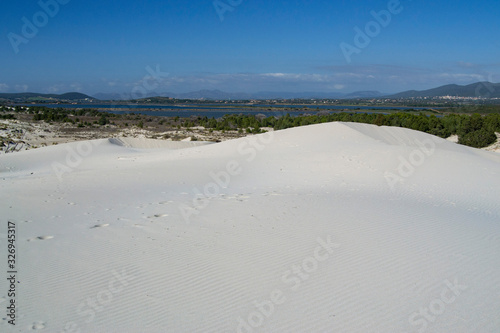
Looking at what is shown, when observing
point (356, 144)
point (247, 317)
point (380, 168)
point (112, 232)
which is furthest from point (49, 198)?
point (356, 144)

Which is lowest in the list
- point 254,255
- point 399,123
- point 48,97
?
point 399,123

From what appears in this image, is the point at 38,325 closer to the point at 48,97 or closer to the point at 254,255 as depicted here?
the point at 254,255

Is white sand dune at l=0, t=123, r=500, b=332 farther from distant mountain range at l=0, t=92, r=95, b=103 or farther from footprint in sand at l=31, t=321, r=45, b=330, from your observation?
distant mountain range at l=0, t=92, r=95, b=103

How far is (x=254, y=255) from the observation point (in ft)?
17.8

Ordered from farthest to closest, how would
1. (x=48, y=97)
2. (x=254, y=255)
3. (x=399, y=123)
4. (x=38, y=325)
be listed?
(x=48, y=97) < (x=399, y=123) < (x=254, y=255) < (x=38, y=325)

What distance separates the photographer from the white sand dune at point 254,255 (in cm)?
389

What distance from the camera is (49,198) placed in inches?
353

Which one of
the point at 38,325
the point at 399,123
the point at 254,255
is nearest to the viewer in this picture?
the point at 38,325

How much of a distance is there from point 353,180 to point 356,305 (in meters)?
8.42

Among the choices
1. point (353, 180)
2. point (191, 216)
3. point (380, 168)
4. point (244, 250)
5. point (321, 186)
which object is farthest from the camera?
point (380, 168)

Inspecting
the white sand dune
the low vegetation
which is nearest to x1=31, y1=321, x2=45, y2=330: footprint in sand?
the white sand dune

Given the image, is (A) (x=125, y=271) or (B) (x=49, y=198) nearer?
(A) (x=125, y=271)

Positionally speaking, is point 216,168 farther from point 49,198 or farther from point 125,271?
point 125,271

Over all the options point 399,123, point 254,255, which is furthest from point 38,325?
point 399,123
